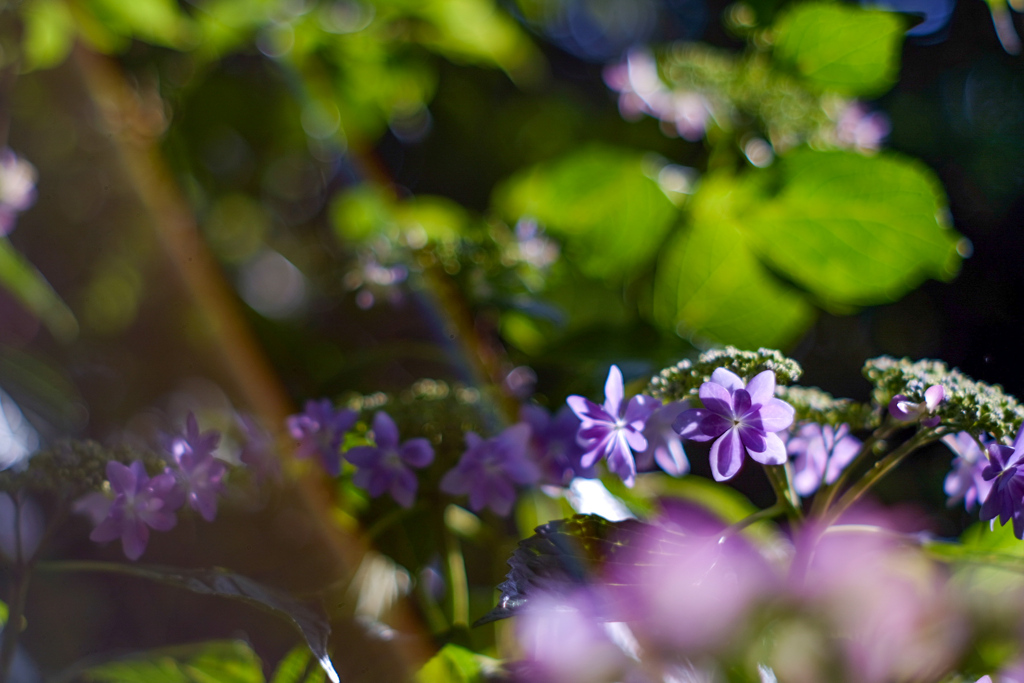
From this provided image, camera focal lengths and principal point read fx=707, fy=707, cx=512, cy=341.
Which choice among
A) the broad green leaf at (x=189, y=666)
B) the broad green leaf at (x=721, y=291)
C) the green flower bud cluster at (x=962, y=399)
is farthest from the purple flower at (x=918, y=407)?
the broad green leaf at (x=189, y=666)

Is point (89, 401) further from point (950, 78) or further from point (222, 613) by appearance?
point (950, 78)

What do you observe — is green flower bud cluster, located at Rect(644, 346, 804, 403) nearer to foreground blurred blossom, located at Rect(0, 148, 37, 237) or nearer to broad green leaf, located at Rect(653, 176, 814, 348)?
broad green leaf, located at Rect(653, 176, 814, 348)

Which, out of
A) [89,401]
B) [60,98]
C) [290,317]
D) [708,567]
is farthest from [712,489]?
[60,98]

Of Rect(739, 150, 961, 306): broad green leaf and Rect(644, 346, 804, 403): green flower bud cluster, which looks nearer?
Rect(644, 346, 804, 403): green flower bud cluster

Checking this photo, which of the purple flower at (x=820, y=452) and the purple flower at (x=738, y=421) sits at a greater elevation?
the purple flower at (x=738, y=421)

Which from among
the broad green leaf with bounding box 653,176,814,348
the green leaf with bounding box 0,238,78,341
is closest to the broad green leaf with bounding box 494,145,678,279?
the broad green leaf with bounding box 653,176,814,348

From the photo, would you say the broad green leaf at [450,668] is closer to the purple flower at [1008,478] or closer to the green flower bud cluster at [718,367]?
the green flower bud cluster at [718,367]
